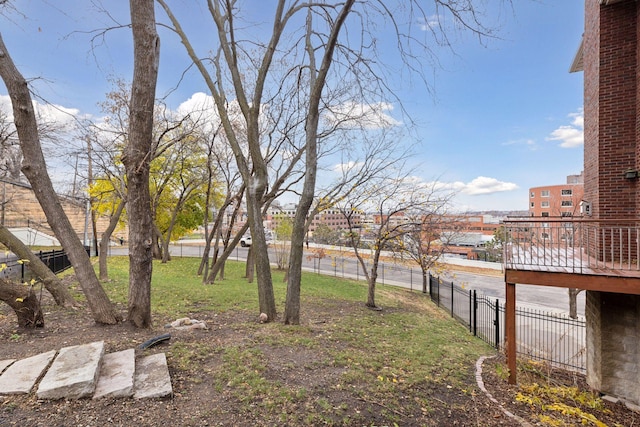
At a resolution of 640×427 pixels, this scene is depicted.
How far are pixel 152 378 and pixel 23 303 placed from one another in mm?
2657

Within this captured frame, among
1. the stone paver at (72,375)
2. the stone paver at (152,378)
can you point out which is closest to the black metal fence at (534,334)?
the stone paver at (152,378)

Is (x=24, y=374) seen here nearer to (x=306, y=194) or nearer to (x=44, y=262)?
(x=306, y=194)

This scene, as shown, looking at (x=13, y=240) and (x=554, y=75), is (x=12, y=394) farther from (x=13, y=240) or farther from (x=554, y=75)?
(x=554, y=75)

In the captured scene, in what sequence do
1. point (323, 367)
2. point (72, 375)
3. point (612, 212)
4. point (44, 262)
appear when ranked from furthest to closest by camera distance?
1. point (44, 262)
2. point (612, 212)
3. point (323, 367)
4. point (72, 375)

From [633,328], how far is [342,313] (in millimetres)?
5867

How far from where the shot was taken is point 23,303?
4.48 metres

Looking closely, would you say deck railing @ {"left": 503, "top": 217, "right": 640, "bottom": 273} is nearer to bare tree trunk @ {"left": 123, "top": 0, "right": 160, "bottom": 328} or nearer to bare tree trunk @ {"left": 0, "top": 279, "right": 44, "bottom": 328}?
bare tree trunk @ {"left": 123, "top": 0, "right": 160, "bottom": 328}

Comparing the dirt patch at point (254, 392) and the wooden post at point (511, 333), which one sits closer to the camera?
the dirt patch at point (254, 392)

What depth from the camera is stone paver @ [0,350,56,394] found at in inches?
117

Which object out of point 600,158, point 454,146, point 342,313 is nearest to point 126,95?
point 342,313

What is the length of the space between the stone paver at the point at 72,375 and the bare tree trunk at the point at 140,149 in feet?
4.28

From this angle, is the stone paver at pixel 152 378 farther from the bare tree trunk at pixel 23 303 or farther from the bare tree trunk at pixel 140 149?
the bare tree trunk at pixel 23 303

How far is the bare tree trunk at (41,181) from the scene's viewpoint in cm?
442

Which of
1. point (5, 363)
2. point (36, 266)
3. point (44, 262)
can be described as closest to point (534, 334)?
point (5, 363)
